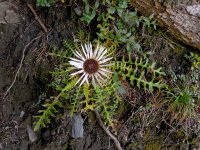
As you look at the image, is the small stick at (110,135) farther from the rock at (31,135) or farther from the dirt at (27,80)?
the rock at (31,135)

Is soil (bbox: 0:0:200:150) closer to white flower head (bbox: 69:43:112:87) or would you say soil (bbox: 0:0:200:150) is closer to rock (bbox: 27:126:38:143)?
rock (bbox: 27:126:38:143)

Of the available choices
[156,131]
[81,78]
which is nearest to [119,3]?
[81,78]

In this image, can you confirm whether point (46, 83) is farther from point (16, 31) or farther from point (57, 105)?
point (16, 31)

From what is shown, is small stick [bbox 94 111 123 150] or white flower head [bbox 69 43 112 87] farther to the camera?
small stick [bbox 94 111 123 150]

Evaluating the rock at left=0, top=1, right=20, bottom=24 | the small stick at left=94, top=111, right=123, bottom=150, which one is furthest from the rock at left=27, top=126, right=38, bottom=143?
the rock at left=0, top=1, right=20, bottom=24

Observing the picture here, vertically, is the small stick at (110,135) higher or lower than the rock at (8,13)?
lower

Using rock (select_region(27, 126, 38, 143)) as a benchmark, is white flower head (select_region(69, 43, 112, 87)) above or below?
above

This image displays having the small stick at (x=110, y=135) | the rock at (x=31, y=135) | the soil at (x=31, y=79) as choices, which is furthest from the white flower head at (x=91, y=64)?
the rock at (x=31, y=135)
